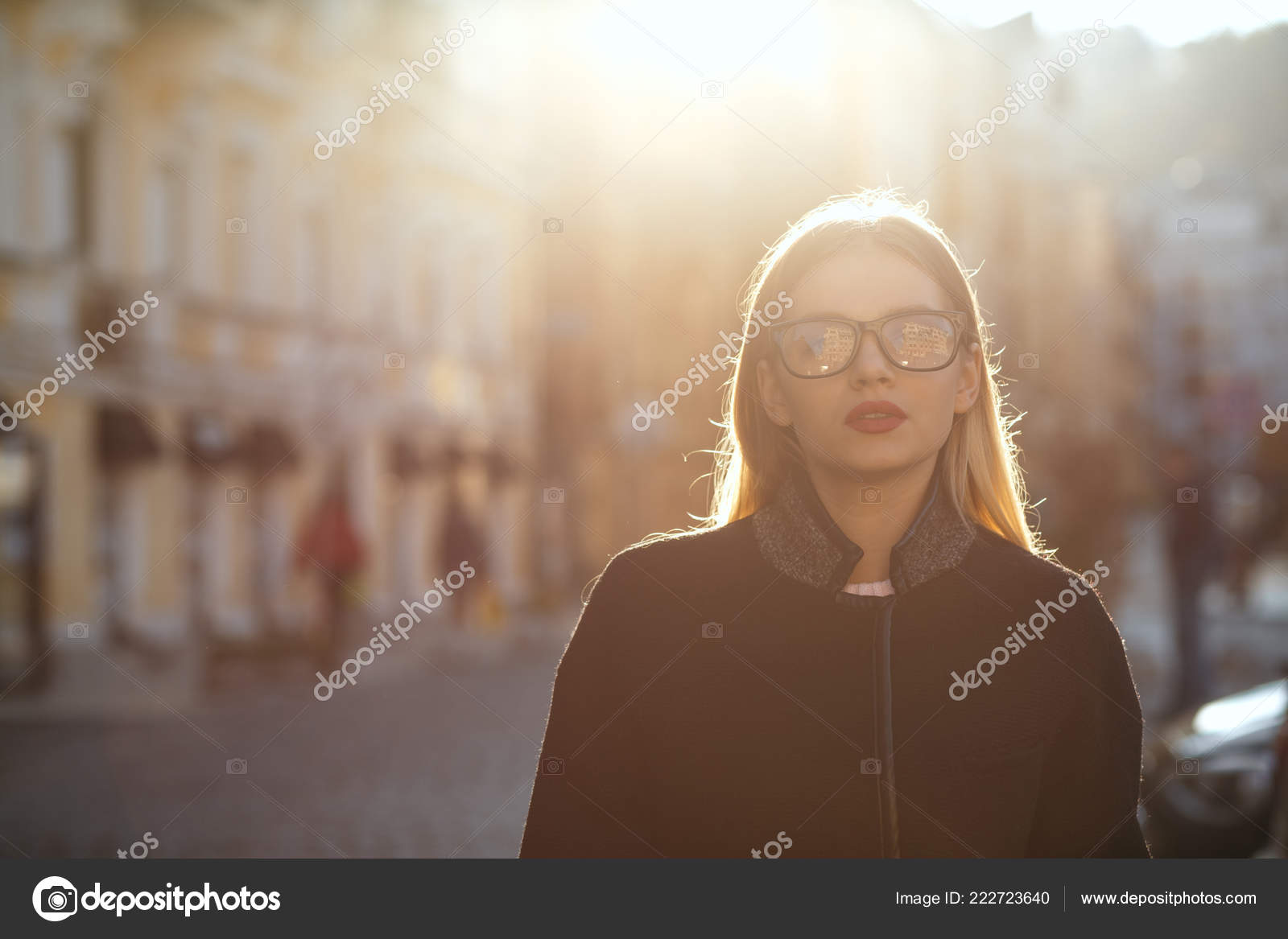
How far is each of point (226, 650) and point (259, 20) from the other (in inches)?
322

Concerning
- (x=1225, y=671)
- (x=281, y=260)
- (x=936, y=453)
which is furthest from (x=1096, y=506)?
(x=281, y=260)

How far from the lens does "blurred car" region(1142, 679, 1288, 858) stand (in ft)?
19.3

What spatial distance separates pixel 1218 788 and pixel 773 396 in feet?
14.9

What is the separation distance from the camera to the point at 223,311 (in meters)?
17.7

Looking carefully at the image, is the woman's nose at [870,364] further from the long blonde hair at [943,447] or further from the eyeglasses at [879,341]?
the long blonde hair at [943,447]

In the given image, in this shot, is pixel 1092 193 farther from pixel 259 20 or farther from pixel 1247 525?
pixel 259 20

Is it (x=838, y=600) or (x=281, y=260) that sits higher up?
(x=281, y=260)

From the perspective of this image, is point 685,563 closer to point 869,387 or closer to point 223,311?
point 869,387

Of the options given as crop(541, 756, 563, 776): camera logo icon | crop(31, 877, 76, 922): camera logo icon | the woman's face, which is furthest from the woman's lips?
crop(31, 877, 76, 922): camera logo icon

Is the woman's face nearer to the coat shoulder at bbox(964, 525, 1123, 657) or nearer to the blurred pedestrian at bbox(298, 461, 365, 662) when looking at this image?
the coat shoulder at bbox(964, 525, 1123, 657)

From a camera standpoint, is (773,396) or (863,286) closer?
(863,286)

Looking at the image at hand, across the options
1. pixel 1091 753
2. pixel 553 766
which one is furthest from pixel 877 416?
pixel 553 766

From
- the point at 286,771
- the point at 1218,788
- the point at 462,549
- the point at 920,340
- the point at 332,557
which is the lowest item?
the point at 920,340

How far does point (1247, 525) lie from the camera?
20.2 metres
